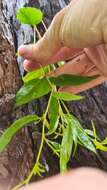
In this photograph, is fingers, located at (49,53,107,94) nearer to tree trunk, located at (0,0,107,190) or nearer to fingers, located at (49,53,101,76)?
fingers, located at (49,53,101,76)

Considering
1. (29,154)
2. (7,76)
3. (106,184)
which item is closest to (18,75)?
(7,76)

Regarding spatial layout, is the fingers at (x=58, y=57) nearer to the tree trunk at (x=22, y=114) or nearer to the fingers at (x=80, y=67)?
the fingers at (x=80, y=67)

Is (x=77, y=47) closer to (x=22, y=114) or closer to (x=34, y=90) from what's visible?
(x=34, y=90)

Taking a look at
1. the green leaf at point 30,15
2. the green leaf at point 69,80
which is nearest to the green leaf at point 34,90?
the green leaf at point 69,80

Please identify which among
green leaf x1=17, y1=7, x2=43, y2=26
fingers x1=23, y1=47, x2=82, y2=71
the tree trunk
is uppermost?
green leaf x1=17, y1=7, x2=43, y2=26

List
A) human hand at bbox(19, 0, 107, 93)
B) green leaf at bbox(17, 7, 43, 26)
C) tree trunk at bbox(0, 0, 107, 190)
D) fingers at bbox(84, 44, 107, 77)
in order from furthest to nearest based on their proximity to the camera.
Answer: tree trunk at bbox(0, 0, 107, 190) < green leaf at bbox(17, 7, 43, 26) < fingers at bbox(84, 44, 107, 77) < human hand at bbox(19, 0, 107, 93)

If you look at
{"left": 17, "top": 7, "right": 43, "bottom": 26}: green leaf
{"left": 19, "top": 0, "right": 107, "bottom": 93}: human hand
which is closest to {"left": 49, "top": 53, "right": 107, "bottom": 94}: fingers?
{"left": 19, "top": 0, "right": 107, "bottom": 93}: human hand

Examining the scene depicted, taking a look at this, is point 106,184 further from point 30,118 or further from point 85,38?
point 85,38
